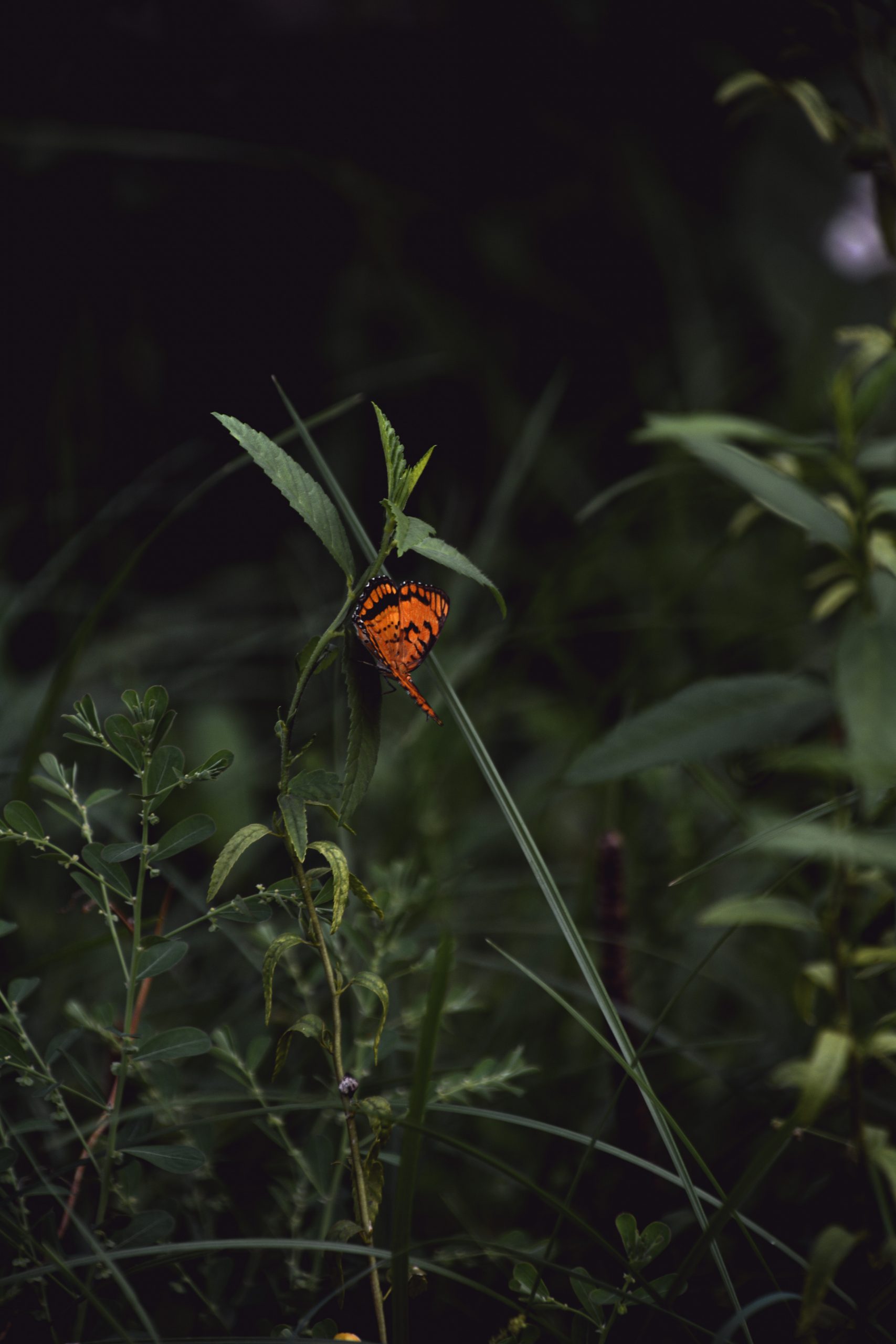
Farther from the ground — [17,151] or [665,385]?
[17,151]

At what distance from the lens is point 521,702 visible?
156 centimetres

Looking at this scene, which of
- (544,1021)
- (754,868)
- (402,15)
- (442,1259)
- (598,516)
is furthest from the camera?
(402,15)

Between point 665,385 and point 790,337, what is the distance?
34 centimetres

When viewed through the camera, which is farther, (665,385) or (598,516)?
(665,385)

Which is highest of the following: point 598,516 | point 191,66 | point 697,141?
point 191,66

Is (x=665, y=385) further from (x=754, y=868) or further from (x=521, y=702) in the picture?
(x=754, y=868)

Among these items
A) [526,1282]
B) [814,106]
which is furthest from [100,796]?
[814,106]

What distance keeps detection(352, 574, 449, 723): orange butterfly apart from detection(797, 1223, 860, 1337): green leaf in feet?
0.99

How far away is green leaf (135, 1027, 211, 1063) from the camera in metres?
0.52

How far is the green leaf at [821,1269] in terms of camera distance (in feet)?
1.37

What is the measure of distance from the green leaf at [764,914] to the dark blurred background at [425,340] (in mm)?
722

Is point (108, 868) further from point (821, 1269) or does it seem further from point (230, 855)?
point (821, 1269)

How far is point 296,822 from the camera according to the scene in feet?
1.53

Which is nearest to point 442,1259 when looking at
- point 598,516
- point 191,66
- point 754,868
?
point 754,868
